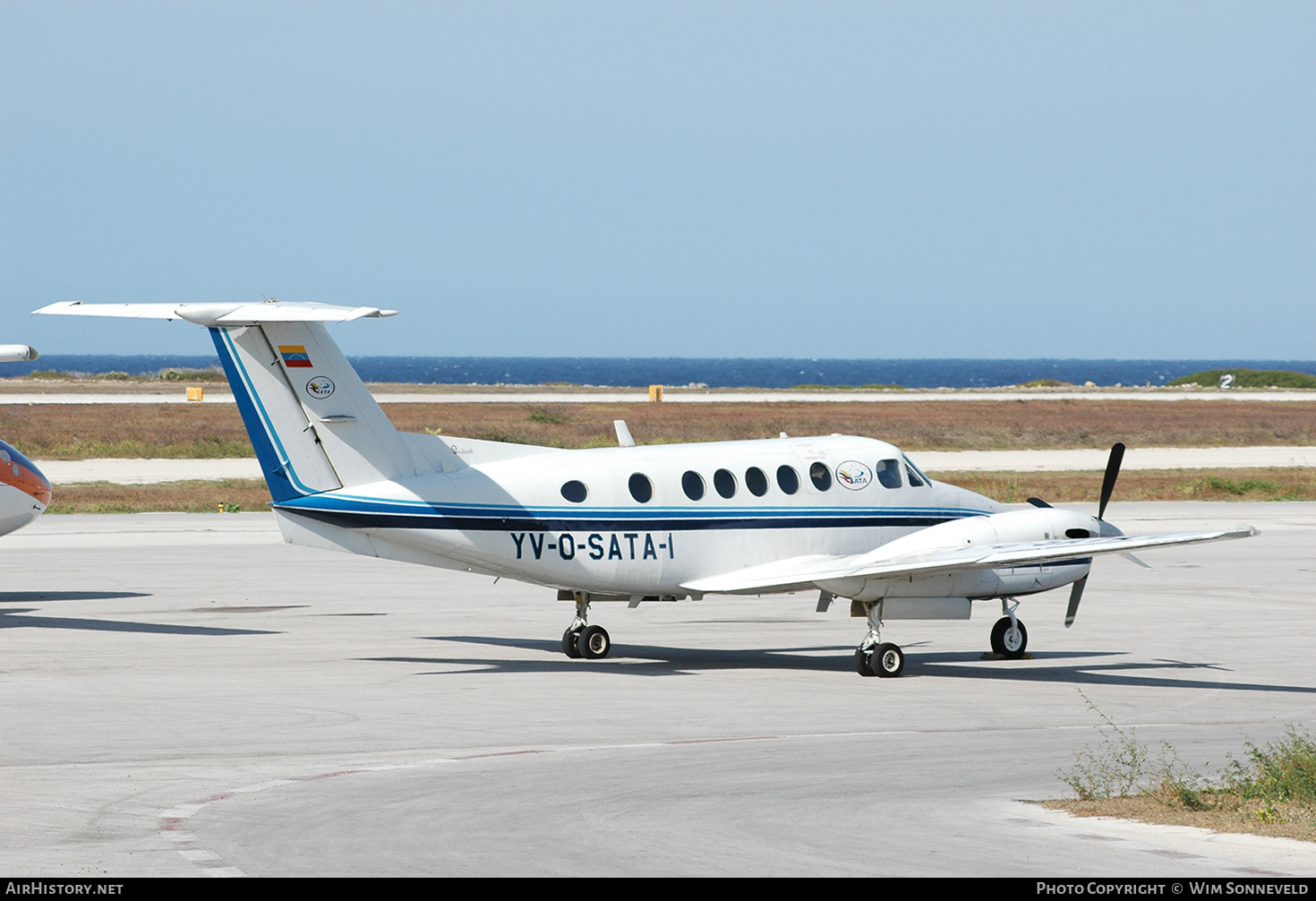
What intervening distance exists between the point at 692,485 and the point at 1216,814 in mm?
9618

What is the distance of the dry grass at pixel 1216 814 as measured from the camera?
1126cm

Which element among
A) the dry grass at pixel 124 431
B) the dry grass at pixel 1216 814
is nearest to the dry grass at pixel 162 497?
the dry grass at pixel 124 431

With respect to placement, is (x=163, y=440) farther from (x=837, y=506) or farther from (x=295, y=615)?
(x=837, y=506)

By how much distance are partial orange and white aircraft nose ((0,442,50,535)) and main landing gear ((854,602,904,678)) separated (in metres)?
15.1

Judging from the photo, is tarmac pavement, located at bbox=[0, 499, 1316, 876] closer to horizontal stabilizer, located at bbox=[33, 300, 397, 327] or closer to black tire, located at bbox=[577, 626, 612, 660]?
black tire, located at bbox=[577, 626, 612, 660]

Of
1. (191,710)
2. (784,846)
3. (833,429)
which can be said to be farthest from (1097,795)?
(833,429)

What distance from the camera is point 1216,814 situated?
11797 mm

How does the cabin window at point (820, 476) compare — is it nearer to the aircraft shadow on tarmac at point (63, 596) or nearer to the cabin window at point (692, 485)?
the cabin window at point (692, 485)

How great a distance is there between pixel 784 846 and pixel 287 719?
24.3ft

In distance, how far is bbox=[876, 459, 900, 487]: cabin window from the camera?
21.9 metres

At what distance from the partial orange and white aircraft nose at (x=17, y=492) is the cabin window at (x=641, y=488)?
12606 mm

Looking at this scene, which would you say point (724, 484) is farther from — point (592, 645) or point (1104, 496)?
point (1104, 496)

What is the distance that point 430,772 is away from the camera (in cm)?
1362

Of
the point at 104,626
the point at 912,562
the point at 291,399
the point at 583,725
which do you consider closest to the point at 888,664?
the point at 912,562
